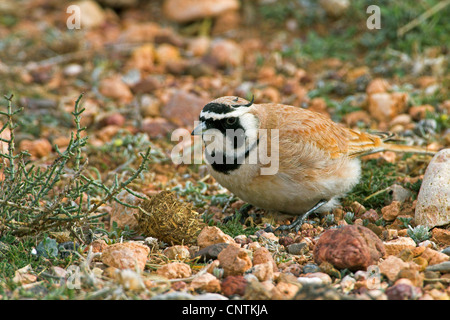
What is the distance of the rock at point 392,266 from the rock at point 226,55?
209 inches

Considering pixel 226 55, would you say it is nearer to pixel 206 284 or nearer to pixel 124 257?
pixel 124 257

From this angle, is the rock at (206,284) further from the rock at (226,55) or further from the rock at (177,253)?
the rock at (226,55)

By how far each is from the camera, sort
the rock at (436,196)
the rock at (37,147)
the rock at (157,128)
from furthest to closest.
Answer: the rock at (157,128) → the rock at (37,147) → the rock at (436,196)

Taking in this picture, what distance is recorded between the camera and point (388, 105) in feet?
22.7

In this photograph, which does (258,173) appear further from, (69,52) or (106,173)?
(69,52)

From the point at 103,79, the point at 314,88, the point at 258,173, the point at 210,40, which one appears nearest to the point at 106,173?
the point at 258,173

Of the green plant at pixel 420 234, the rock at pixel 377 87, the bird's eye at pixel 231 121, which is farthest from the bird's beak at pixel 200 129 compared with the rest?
the rock at pixel 377 87

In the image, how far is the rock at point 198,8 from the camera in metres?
9.56

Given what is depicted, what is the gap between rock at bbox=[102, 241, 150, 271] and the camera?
3939 mm

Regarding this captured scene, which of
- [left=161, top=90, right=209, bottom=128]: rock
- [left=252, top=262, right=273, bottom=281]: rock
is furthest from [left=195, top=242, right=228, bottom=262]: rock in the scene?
[left=161, top=90, right=209, bottom=128]: rock

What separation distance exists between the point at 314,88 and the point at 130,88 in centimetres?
253

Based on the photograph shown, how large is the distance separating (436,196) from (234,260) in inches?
71.8

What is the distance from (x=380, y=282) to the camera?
374cm

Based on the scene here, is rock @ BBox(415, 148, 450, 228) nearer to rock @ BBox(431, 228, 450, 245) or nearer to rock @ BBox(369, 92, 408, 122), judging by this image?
rock @ BBox(431, 228, 450, 245)
